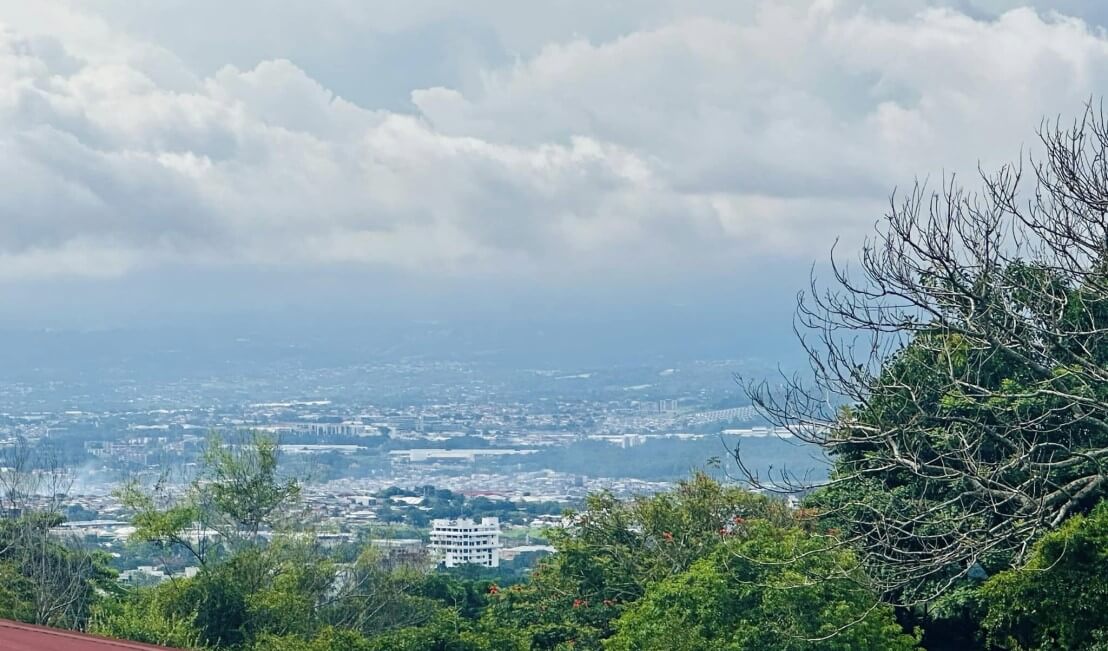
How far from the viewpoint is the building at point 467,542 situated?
5829 centimetres

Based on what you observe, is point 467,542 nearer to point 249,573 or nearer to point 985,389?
point 249,573

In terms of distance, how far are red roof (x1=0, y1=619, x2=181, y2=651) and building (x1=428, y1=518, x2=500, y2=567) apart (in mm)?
48601

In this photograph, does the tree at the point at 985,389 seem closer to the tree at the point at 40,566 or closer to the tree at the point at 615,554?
the tree at the point at 615,554

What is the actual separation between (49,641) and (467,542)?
177ft

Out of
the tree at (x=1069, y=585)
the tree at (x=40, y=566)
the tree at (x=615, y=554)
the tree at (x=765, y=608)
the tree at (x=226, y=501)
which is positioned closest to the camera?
the tree at (x=1069, y=585)

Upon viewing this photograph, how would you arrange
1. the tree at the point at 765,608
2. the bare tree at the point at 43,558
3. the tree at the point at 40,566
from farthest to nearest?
1. the bare tree at the point at 43,558
2. the tree at the point at 40,566
3. the tree at the point at 765,608

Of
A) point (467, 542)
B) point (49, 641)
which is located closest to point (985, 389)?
point (49, 641)

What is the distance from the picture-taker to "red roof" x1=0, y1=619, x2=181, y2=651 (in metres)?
7.48

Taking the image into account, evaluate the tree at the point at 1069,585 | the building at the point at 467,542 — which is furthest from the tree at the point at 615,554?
the building at the point at 467,542

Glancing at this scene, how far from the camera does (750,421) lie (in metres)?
137

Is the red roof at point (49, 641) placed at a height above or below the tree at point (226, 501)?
below

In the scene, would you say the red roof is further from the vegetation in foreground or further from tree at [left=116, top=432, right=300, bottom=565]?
tree at [left=116, top=432, right=300, bottom=565]

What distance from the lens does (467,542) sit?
61.1 m

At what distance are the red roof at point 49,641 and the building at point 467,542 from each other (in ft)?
159
